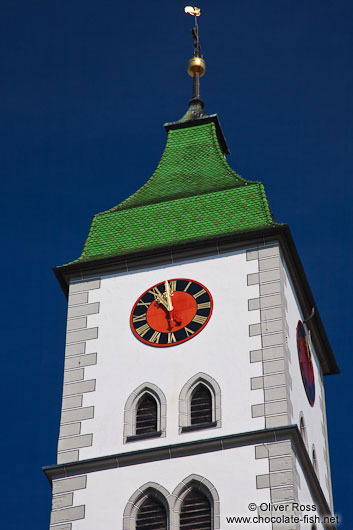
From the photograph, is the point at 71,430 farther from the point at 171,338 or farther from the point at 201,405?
the point at 171,338

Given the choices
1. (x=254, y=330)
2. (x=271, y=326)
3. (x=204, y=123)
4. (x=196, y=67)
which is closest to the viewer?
(x=271, y=326)

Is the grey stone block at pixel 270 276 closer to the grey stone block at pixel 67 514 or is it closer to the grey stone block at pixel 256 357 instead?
the grey stone block at pixel 256 357

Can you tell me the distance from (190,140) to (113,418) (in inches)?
355

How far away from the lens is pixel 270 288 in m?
34.1

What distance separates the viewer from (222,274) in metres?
34.7

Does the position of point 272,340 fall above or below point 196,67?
below

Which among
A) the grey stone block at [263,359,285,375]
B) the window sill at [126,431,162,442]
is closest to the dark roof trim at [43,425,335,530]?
the window sill at [126,431,162,442]

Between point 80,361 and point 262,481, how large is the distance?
4949 mm

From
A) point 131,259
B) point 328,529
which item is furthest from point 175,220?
point 328,529

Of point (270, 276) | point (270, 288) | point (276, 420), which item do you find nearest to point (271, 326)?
point (270, 288)

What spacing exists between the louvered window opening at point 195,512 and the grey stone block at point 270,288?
4507 millimetres

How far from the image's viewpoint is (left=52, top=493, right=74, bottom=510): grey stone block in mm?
31906

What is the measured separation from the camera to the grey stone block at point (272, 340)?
33125 mm

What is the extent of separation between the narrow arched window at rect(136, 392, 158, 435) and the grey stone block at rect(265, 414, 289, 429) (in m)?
2.16
